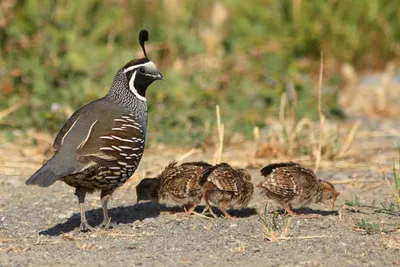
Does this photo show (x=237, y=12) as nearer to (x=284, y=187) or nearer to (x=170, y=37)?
(x=170, y=37)

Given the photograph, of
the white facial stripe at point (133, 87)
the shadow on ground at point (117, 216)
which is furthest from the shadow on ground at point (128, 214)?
the white facial stripe at point (133, 87)

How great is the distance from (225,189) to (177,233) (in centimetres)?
50

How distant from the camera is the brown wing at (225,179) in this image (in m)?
5.98

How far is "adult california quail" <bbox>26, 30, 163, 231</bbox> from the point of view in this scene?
558 cm

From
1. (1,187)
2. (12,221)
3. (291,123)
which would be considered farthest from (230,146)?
(12,221)

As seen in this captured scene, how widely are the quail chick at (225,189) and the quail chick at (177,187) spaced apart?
0.12 m

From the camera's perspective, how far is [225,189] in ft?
19.6

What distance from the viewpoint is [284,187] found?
600cm

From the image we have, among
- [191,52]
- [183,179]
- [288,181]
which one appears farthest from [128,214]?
[191,52]

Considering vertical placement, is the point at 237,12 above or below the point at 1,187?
above

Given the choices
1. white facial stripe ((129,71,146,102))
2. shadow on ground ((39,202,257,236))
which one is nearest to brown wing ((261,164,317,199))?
shadow on ground ((39,202,257,236))

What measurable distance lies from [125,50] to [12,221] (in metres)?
4.52

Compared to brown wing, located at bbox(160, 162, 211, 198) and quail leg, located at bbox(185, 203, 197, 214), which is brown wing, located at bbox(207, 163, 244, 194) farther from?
A: quail leg, located at bbox(185, 203, 197, 214)

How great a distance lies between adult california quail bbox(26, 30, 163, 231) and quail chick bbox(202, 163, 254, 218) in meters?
0.55
